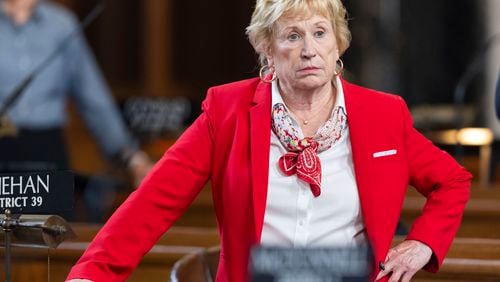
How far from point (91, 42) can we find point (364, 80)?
2547mm

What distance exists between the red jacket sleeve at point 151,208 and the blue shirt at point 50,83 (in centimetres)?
243

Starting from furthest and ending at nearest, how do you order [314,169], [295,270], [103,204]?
[103,204], [314,169], [295,270]

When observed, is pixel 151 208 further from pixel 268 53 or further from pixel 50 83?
pixel 50 83

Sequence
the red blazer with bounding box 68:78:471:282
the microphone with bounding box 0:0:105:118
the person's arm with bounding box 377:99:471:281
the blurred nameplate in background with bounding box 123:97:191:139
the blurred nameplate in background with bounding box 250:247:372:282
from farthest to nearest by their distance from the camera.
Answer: the blurred nameplate in background with bounding box 123:97:191:139, the microphone with bounding box 0:0:105:118, the person's arm with bounding box 377:99:471:281, the red blazer with bounding box 68:78:471:282, the blurred nameplate in background with bounding box 250:247:372:282

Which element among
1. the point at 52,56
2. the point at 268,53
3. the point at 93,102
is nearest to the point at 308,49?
the point at 268,53

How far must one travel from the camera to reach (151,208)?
98.2 inches

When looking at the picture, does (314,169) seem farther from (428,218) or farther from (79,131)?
(79,131)

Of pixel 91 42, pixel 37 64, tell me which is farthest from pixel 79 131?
pixel 37 64

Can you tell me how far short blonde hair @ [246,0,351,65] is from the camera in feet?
8.14

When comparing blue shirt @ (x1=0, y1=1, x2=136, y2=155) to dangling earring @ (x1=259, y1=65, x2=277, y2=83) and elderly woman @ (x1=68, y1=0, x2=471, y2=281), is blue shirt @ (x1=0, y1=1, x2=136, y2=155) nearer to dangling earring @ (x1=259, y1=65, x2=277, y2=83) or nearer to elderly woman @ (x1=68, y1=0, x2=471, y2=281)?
dangling earring @ (x1=259, y1=65, x2=277, y2=83)

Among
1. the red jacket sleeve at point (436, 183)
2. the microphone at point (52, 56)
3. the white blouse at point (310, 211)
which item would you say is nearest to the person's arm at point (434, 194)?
the red jacket sleeve at point (436, 183)

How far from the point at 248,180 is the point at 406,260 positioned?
40 centimetres

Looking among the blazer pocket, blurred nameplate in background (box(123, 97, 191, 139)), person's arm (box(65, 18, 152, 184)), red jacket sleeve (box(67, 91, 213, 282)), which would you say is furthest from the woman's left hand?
blurred nameplate in background (box(123, 97, 191, 139))

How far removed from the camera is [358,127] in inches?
101
